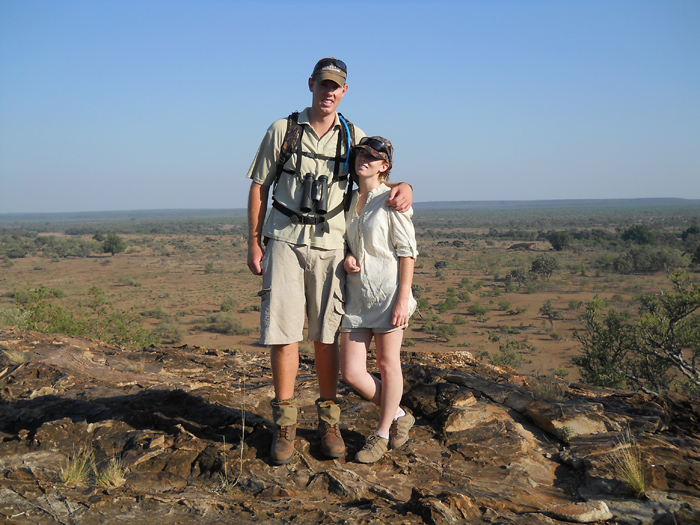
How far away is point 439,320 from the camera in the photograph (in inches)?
710

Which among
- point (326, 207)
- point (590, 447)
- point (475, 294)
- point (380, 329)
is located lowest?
point (475, 294)

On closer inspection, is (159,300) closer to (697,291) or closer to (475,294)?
(475,294)

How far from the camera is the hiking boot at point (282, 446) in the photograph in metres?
3.18

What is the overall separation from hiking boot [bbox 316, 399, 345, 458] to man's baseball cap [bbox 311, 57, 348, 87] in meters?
1.93

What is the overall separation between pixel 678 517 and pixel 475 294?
867 inches

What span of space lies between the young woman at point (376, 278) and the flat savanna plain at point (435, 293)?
5.96 metres

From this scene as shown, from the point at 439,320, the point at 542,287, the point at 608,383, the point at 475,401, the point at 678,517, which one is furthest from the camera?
the point at 542,287

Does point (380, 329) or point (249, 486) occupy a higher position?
point (380, 329)

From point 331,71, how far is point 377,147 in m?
0.51

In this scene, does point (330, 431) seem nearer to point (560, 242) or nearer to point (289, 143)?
point (289, 143)

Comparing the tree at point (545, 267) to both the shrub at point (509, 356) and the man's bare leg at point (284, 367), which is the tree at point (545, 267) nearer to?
the shrub at point (509, 356)

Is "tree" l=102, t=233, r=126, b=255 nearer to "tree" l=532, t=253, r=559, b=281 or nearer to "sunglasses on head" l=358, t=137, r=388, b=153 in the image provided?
"tree" l=532, t=253, r=559, b=281

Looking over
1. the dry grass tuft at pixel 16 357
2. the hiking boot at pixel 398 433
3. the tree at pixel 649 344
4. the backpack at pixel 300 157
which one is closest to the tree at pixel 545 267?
the tree at pixel 649 344

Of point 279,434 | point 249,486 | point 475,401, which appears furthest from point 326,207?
point 475,401
